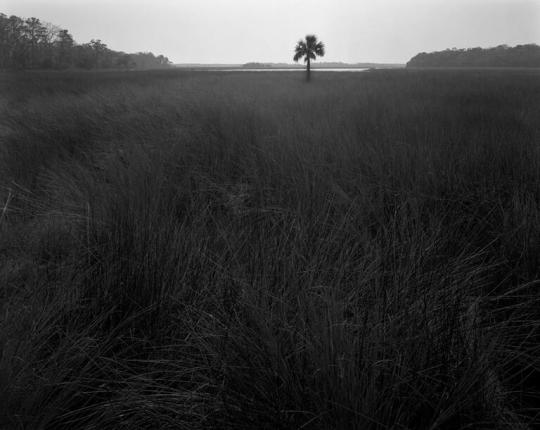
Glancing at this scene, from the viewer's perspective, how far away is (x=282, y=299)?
1.32 meters

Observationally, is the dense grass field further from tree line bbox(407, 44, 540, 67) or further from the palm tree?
tree line bbox(407, 44, 540, 67)

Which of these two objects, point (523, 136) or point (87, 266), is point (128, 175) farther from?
point (523, 136)

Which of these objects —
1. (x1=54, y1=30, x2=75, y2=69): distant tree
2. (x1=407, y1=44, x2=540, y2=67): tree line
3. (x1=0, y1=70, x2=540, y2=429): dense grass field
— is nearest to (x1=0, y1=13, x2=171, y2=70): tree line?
(x1=54, y1=30, x2=75, y2=69): distant tree

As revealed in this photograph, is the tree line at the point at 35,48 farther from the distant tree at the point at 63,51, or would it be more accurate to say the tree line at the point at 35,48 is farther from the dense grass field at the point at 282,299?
the dense grass field at the point at 282,299

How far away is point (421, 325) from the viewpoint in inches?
48.4

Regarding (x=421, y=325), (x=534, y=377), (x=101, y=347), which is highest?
(x=421, y=325)

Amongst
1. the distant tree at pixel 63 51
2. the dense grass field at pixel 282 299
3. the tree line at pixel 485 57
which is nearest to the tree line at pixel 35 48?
the distant tree at pixel 63 51

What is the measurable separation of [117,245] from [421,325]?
1.38 m

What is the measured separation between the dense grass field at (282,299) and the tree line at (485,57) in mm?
57178

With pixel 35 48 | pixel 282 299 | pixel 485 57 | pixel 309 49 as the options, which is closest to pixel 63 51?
pixel 35 48

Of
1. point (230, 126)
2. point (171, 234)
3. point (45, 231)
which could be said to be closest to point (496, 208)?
point (171, 234)

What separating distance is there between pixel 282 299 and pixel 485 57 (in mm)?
77110

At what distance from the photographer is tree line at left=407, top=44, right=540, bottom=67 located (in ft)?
182

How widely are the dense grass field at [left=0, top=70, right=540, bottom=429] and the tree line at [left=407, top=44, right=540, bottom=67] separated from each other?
2251 inches
